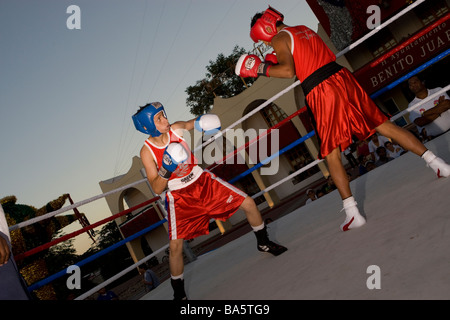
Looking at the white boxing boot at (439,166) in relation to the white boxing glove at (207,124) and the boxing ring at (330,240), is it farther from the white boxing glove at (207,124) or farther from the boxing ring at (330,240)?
the white boxing glove at (207,124)

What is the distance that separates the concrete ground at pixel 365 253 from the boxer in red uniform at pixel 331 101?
0.21 meters

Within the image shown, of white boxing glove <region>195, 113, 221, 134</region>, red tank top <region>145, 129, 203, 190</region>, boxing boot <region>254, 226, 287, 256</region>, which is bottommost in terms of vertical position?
boxing boot <region>254, 226, 287, 256</region>

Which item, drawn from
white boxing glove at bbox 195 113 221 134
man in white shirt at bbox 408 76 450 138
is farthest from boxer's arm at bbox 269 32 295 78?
man in white shirt at bbox 408 76 450 138

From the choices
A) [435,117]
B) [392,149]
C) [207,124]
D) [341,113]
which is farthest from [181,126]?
[392,149]

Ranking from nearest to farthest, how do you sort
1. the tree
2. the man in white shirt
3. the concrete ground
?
the concrete ground
the man in white shirt
the tree

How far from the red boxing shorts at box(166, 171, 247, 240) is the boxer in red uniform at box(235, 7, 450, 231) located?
608 mm

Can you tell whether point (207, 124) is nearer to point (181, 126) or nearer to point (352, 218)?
point (181, 126)

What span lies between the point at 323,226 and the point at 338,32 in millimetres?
12347

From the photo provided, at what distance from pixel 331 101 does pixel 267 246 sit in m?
0.89

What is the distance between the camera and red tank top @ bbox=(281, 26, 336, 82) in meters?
1.92

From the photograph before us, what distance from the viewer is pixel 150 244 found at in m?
21.7

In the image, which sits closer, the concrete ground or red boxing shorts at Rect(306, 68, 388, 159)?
the concrete ground

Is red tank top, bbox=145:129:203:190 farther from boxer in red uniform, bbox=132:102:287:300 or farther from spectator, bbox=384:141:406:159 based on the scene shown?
spectator, bbox=384:141:406:159

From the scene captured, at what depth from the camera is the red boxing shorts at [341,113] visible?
1845 millimetres
